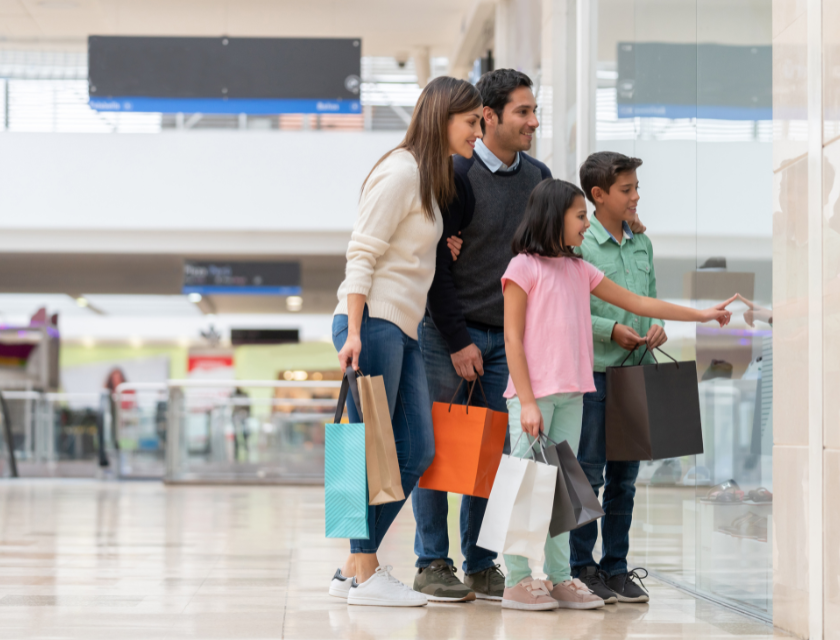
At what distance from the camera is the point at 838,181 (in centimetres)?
Result: 258

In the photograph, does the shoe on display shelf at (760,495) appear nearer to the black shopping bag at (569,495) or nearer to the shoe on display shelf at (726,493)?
the shoe on display shelf at (726,493)

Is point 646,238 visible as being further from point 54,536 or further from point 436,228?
point 54,536

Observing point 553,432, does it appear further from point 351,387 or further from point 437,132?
point 437,132

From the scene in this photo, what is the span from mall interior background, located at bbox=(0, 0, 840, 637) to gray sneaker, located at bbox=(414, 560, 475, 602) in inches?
37.8

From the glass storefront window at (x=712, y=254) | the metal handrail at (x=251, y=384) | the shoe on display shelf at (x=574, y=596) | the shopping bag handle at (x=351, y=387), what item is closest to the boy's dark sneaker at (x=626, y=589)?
the shoe on display shelf at (x=574, y=596)

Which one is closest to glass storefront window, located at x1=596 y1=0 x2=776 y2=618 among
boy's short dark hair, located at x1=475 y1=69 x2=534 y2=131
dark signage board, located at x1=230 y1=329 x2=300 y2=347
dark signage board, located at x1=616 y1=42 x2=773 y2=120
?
dark signage board, located at x1=616 y1=42 x2=773 y2=120

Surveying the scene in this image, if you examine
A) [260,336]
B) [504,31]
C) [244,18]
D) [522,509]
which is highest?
[244,18]

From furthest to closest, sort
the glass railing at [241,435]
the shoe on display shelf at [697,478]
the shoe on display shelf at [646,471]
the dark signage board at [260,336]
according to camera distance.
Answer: the dark signage board at [260,336] < the glass railing at [241,435] < the shoe on display shelf at [646,471] < the shoe on display shelf at [697,478]

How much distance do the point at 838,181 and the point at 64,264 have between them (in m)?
12.8

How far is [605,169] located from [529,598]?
5.09ft

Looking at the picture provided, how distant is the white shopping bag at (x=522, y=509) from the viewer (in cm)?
288

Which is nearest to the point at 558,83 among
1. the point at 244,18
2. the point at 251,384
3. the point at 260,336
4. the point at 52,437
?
the point at 244,18

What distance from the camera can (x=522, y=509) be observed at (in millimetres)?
2893

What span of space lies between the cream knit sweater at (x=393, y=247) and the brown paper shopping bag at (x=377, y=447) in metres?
0.27
